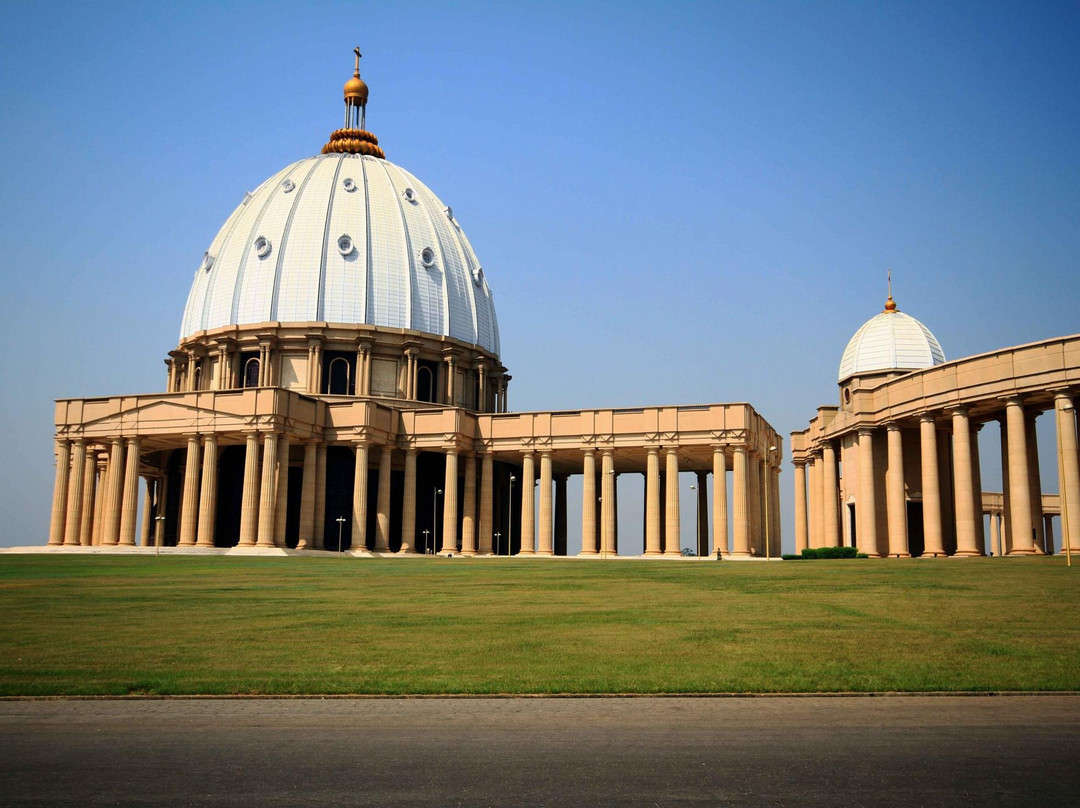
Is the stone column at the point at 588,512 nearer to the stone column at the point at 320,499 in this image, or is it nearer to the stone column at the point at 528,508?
the stone column at the point at 528,508

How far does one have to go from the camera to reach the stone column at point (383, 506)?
3383 inches

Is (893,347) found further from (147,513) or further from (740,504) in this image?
(147,513)

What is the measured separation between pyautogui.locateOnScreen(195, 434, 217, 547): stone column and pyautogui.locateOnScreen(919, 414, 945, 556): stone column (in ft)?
167

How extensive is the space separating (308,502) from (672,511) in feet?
94.9

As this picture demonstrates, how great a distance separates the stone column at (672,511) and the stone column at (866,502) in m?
16.8

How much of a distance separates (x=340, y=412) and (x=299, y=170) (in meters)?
35.8

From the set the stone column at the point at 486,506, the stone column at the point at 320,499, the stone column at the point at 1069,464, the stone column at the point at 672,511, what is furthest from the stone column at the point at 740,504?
the stone column at the point at 320,499

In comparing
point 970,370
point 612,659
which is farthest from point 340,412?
point 612,659

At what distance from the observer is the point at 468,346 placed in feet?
351

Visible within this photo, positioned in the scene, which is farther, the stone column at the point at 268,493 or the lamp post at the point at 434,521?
the lamp post at the point at 434,521

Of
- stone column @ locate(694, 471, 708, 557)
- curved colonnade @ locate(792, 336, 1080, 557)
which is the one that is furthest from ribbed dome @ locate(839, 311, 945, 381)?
stone column @ locate(694, 471, 708, 557)

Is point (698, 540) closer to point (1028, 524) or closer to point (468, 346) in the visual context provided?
point (468, 346)

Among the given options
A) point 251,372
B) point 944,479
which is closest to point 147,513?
point 251,372

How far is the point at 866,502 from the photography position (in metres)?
66.1
